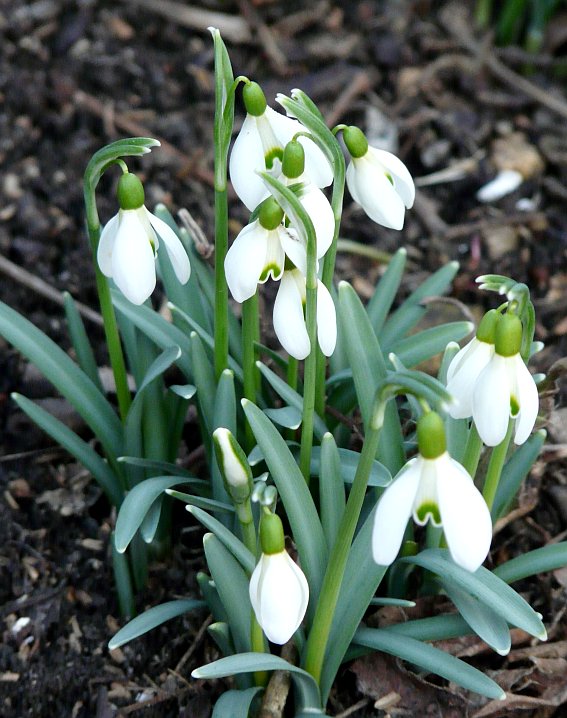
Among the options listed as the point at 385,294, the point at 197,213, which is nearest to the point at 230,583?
the point at 385,294

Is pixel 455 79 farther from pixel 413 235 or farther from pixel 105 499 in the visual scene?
pixel 105 499

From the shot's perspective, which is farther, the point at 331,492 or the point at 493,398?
the point at 331,492

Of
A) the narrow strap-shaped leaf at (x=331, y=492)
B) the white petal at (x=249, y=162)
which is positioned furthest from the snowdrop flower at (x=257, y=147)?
the narrow strap-shaped leaf at (x=331, y=492)

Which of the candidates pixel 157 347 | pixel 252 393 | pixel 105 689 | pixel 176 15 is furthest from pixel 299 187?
pixel 176 15

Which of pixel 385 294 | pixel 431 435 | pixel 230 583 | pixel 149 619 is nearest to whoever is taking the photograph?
pixel 431 435

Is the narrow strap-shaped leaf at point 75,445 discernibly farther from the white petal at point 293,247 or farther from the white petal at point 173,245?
the white petal at point 293,247

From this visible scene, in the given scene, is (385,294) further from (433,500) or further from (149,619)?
(433,500)
